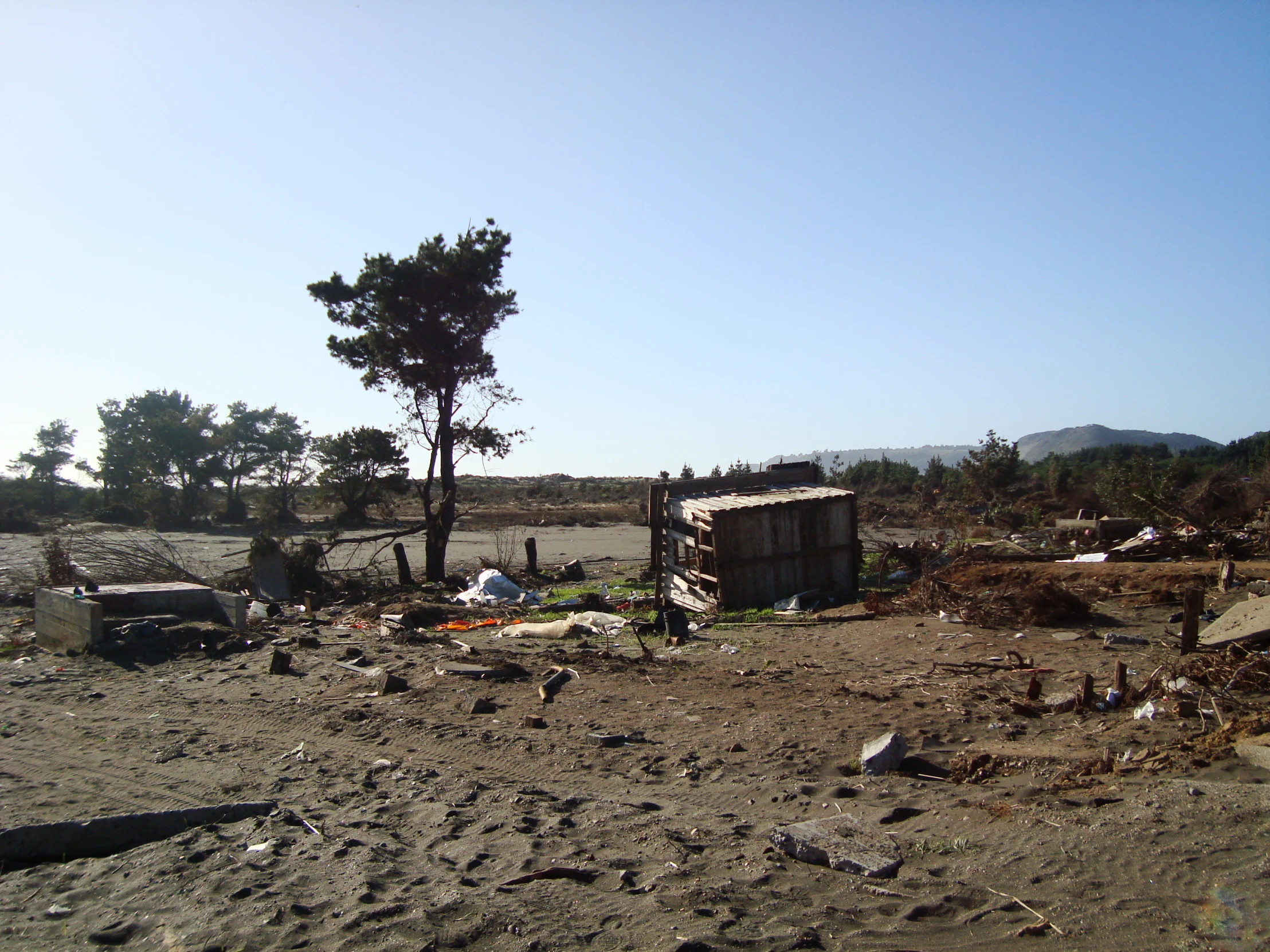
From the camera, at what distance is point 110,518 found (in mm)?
44094

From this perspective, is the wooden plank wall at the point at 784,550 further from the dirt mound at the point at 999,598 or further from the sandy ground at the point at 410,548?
the sandy ground at the point at 410,548

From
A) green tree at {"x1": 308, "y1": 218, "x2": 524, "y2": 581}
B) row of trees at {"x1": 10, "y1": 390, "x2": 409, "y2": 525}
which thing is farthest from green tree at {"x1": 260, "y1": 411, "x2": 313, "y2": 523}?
green tree at {"x1": 308, "y1": 218, "x2": 524, "y2": 581}

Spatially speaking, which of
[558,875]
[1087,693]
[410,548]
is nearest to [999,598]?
[1087,693]

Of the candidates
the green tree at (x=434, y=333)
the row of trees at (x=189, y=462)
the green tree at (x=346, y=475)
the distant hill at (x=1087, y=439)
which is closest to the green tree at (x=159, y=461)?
the row of trees at (x=189, y=462)

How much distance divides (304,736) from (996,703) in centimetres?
582

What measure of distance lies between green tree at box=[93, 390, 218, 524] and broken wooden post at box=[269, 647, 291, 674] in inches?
1534

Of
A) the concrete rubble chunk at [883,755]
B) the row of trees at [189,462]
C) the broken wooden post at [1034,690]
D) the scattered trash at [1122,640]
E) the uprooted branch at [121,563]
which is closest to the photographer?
the concrete rubble chunk at [883,755]

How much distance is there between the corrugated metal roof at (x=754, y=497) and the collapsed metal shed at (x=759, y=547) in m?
0.02

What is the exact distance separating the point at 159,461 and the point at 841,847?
48.7m

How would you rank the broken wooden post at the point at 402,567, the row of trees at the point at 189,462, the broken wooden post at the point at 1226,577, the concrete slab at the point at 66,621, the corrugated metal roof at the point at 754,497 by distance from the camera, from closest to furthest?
1. the broken wooden post at the point at 1226,577
2. the concrete slab at the point at 66,621
3. the corrugated metal roof at the point at 754,497
4. the broken wooden post at the point at 402,567
5. the row of trees at the point at 189,462

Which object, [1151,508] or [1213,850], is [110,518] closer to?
[1151,508]

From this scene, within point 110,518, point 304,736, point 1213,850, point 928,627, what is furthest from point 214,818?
point 110,518

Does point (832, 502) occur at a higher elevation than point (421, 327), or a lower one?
lower

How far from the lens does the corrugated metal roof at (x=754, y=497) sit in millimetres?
13891
